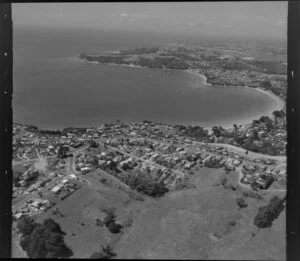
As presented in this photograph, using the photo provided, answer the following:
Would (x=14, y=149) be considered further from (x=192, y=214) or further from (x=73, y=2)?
(x=192, y=214)

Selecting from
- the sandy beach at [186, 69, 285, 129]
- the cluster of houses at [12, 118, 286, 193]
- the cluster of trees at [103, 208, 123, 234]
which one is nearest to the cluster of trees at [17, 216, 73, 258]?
the cluster of trees at [103, 208, 123, 234]

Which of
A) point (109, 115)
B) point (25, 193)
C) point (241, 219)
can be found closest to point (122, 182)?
point (109, 115)

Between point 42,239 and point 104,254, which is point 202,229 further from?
point 42,239

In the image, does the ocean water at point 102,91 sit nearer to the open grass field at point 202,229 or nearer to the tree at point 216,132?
the tree at point 216,132

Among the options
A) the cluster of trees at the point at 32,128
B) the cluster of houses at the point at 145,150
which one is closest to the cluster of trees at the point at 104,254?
the cluster of houses at the point at 145,150

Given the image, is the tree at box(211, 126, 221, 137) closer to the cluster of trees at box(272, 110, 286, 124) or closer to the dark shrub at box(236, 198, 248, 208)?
the cluster of trees at box(272, 110, 286, 124)

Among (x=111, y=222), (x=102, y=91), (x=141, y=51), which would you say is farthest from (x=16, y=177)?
(x=141, y=51)
